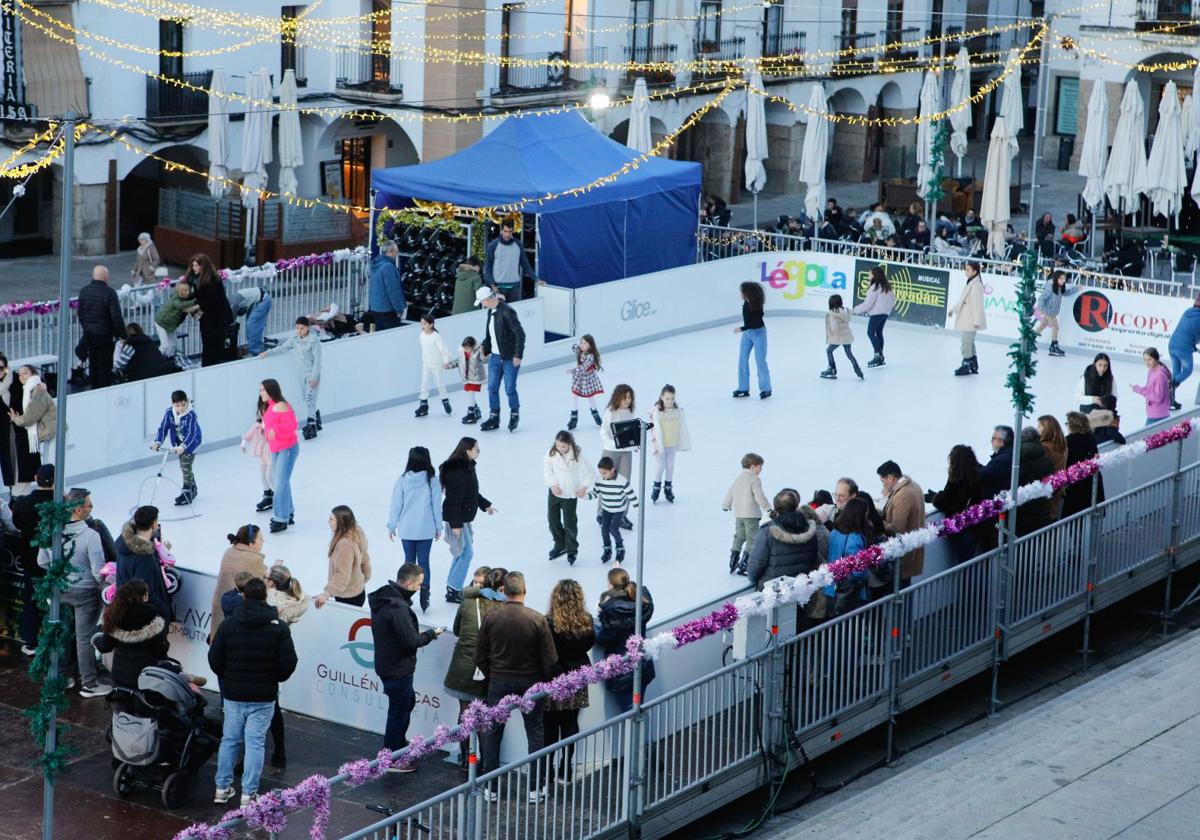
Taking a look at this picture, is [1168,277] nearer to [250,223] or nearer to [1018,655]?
[250,223]

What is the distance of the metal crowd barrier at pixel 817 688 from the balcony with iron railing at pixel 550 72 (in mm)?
21670

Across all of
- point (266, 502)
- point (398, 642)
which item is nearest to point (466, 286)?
point (266, 502)

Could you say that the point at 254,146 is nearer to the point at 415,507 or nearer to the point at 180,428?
the point at 180,428

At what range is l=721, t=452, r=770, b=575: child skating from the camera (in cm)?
1596

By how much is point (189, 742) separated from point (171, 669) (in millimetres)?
525

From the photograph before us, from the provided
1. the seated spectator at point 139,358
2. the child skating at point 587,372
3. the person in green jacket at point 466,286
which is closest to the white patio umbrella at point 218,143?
the person in green jacket at point 466,286

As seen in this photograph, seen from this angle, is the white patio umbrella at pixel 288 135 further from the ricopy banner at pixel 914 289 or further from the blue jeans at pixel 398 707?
the blue jeans at pixel 398 707

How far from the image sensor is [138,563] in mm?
13648

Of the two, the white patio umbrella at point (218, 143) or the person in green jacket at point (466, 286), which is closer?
the person in green jacket at point (466, 286)

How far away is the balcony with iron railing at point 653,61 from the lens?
3919cm

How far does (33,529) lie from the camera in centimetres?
1472

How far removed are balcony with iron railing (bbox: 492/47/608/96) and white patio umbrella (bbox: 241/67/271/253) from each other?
20.3 feet

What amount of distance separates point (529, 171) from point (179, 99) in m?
8.90

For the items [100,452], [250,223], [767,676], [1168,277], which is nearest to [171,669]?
[767,676]
